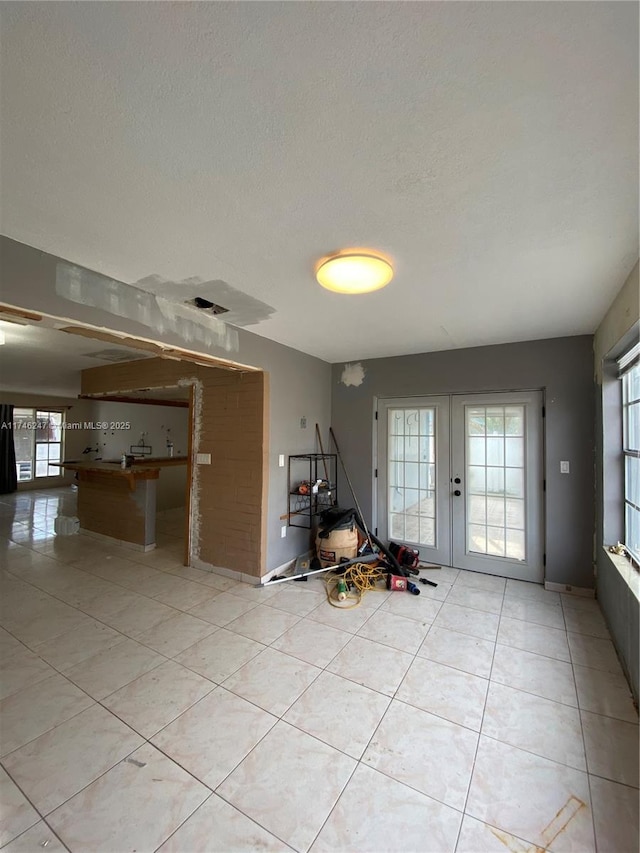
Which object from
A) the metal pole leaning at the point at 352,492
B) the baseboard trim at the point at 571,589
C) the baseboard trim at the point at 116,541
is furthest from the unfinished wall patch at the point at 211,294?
the baseboard trim at the point at 571,589

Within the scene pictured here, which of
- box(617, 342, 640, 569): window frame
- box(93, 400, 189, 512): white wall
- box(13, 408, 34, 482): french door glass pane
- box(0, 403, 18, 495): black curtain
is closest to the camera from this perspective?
box(617, 342, 640, 569): window frame

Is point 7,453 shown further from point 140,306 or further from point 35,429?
point 140,306

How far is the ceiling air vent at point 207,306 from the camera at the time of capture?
8.36ft

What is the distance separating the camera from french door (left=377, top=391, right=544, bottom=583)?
11.8ft

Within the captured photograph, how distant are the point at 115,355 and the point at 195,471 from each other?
190 cm

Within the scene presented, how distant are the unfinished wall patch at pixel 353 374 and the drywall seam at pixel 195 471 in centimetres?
183

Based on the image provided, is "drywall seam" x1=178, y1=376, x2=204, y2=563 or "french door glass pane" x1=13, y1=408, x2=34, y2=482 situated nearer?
"drywall seam" x1=178, y1=376, x2=204, y2=563

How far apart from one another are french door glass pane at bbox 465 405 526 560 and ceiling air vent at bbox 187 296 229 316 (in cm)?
285

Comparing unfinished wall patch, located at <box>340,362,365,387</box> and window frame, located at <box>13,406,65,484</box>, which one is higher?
unfinished wall patch, located at <box>340,362,365,387</box>

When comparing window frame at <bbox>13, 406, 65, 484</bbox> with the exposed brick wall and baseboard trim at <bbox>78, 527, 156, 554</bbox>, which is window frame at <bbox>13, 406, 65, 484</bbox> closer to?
baseboard trim at <bbox>78, 527, 156, 554</bbox>

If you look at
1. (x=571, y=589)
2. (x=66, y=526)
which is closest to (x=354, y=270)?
(x=571, y=589)

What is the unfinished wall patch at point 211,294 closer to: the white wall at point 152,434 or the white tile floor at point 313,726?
the white tile floor at point 313,726

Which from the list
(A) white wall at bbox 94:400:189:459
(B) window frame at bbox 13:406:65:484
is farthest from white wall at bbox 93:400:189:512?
(B) window frame at bbox 13:406:65:484

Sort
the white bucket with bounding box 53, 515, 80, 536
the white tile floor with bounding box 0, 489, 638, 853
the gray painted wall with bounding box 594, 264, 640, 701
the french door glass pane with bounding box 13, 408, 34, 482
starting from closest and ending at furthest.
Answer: the white tile floor with bounding box 0, 489, 638, 853, the gray painted wall with bounding box 594, 264, 640, 701, the white bucket with bounding box 53, 515, 80, 536, the french door glass pane with bounding box 13, 408, 34, 482
